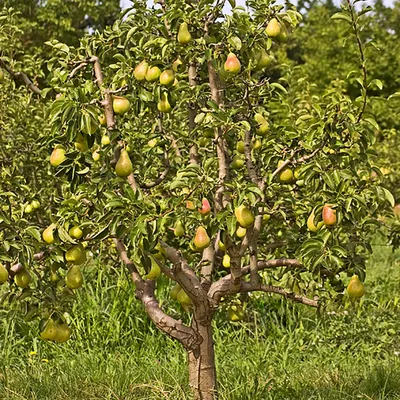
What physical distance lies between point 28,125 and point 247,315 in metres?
1.93

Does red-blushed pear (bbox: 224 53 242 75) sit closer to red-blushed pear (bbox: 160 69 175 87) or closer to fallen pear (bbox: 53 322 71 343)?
red-blushed pear (bbox: 160 69 175 87)

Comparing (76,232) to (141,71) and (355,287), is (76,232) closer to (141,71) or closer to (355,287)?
(141,71)

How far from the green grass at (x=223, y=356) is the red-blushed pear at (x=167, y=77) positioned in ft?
4.57

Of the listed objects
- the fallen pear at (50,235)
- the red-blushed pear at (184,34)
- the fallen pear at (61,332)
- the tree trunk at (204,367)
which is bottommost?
the tree trunk at (204,367)

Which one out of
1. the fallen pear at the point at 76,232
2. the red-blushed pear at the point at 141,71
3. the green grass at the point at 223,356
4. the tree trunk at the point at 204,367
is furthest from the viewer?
the green grass at the point at 223,356

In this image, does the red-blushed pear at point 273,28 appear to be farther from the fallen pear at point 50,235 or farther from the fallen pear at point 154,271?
the fallen pear at point 50,235

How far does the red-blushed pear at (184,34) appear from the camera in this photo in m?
2.47

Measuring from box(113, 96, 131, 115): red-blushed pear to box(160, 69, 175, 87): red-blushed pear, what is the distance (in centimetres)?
15

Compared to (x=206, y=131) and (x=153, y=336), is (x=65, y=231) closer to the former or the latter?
(x=206, y=131)

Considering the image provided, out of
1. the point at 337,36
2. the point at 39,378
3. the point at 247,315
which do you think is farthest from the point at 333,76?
the point at 39,378

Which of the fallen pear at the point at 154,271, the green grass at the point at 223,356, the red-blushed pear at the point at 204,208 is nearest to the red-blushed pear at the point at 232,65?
the red-blushed pear at the point at 204,208

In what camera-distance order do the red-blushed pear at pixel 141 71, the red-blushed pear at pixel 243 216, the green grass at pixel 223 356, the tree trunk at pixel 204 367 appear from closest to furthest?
the red-blushed pear at pixel 243 216 → the red-blushed pear at pixel 141 71 → the tree trunk at pixel 204 367 → the green grass at pixel 223 356

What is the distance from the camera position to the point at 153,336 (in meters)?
4.32

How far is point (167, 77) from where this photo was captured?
2.52 m
